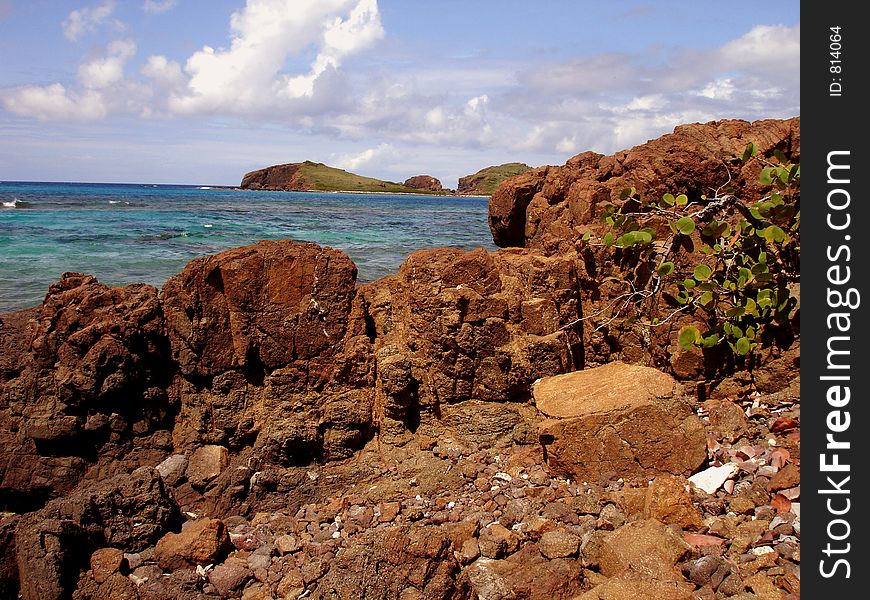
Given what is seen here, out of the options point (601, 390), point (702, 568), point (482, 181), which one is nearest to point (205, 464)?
point (601, 390)

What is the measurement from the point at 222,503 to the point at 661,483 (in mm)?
3297

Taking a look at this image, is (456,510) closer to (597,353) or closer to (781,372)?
(597,353)

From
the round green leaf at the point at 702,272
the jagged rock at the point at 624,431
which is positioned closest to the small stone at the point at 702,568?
the jagged rock at the point at 624,431

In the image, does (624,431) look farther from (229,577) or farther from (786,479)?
(229,577)

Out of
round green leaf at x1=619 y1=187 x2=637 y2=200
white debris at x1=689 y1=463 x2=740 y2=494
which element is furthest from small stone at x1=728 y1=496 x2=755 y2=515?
round green leaf at x1=619 y1=187 x2=637 y2=200

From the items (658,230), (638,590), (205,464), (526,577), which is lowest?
(526,577)

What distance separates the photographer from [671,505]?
11.7 ft

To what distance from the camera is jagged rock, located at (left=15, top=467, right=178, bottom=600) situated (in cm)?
378

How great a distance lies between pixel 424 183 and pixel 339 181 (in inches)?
858

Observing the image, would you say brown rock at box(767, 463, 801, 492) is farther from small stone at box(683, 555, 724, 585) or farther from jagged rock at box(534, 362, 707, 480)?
small stone at box(683, 555, 724, 585)

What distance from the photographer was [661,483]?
148 inches

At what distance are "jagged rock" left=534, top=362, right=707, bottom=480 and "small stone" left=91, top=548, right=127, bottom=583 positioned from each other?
3.03 metres

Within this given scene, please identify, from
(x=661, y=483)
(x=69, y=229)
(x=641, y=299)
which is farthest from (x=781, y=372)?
(x=69, y=229)

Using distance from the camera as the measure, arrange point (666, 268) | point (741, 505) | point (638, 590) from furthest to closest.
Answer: point (666, 268) < point (741, 505) < point (638, 590)
